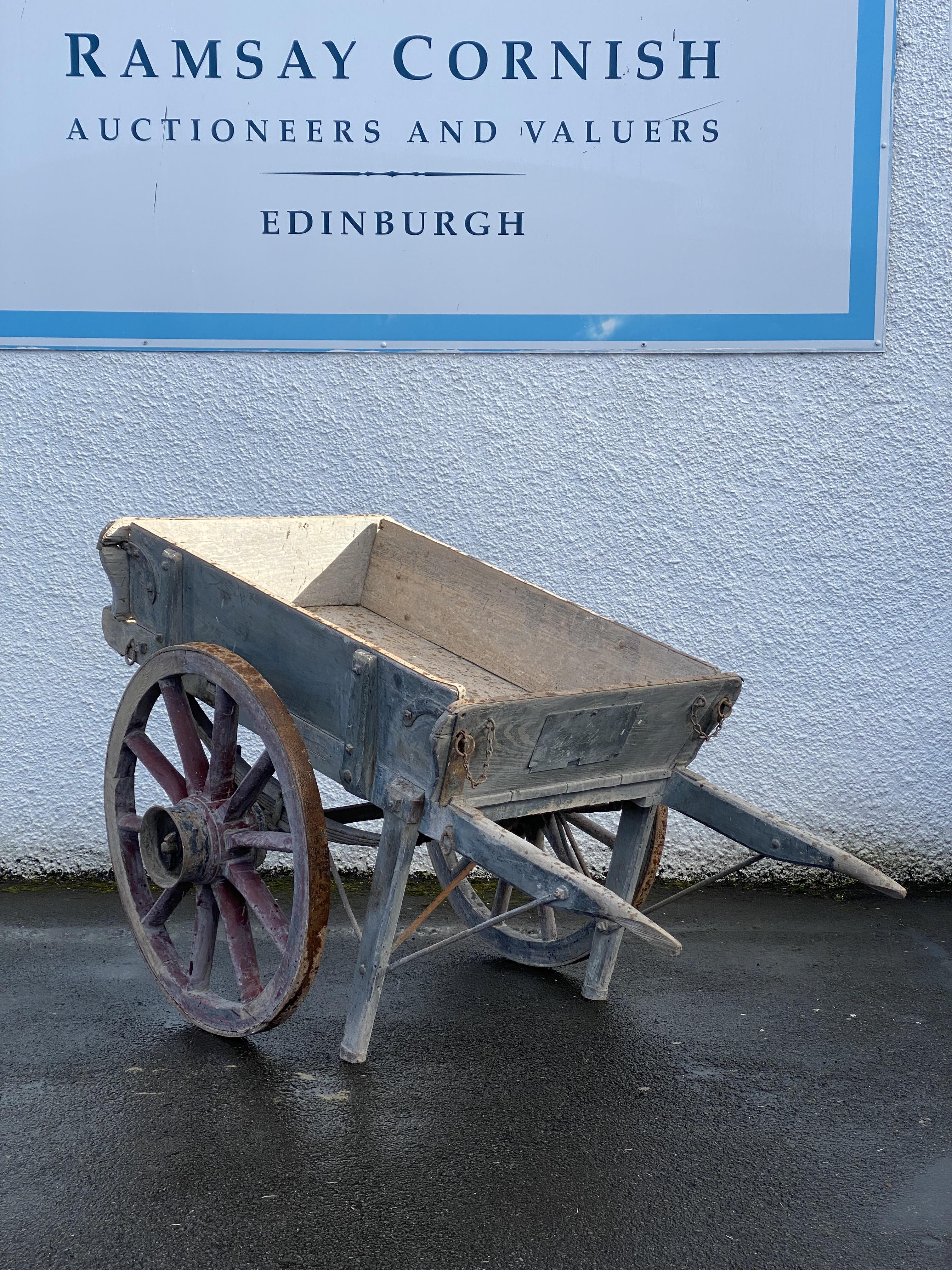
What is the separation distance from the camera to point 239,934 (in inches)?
137

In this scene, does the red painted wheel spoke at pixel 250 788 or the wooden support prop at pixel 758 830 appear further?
the red painted wheel spoke at pixel 250 788

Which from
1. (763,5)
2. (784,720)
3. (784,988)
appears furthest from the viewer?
(784,720)

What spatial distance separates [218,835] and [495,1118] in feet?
3.25

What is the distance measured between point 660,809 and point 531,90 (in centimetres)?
252

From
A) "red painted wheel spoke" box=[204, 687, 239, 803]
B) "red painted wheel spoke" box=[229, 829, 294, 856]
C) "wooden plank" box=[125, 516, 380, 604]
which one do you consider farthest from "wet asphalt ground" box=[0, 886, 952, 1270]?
"wooden plank" box=[125, 516, 380, 604]

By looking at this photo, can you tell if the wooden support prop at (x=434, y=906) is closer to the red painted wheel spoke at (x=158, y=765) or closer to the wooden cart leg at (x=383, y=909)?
the wooden cart leg at (x=383, y=909)

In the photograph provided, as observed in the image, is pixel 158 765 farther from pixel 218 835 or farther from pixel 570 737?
pixel 570 737

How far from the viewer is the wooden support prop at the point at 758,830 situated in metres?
3.11

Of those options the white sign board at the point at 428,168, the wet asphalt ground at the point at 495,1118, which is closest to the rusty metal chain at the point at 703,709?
the wet asphalt ground at the point at 495,1118

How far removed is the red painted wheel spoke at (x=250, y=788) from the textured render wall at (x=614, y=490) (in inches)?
61.7

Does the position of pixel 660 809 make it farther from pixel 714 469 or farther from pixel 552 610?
pixel 714 469

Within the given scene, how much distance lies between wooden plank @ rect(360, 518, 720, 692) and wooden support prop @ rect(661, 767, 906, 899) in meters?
0.30

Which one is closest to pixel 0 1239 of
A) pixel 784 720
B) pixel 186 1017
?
pixel 186 1017

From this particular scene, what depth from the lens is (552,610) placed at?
3787 millimetres
